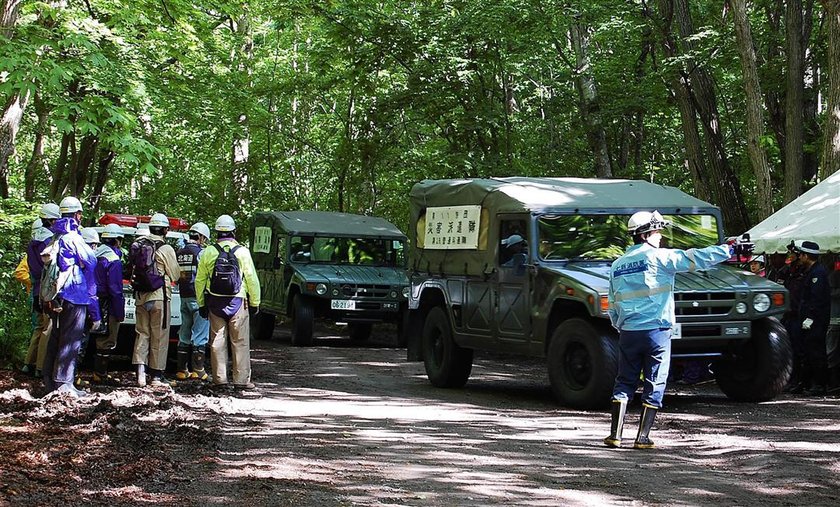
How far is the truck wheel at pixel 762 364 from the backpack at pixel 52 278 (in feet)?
21.6

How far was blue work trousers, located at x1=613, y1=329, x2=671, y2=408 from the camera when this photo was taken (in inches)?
333

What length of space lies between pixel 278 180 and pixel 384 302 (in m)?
13.3

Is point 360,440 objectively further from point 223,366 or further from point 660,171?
point 660,171

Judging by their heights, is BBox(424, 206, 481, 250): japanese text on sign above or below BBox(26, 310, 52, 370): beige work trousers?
above

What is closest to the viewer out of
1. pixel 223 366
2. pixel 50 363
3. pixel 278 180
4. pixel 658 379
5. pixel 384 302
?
pixel 658 379

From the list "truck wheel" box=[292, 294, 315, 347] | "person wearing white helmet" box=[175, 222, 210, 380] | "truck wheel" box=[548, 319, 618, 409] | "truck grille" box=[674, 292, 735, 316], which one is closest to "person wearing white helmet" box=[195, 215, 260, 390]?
"person wearing white helmet" box=[175, 222, 210, 380]

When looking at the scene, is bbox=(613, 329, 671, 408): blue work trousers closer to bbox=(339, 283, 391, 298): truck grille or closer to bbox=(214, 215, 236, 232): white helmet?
bbox=(214, 215, 236, 232): white helmet

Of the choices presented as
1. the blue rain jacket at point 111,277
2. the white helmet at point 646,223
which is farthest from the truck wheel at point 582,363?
the blue rain jacket at point 111,277

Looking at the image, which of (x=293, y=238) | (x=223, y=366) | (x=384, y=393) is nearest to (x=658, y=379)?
(x=384, y=393)

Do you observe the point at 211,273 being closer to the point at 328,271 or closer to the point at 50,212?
the point at 50,212

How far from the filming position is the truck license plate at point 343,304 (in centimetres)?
1970

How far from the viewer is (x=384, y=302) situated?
2009cm

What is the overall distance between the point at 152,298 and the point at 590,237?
16.2 ft

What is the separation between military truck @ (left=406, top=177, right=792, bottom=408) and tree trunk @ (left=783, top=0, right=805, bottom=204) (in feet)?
20.7
